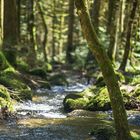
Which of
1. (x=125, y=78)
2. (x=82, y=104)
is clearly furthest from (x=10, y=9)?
(x=82, y=104)

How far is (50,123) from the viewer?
11.9 meters

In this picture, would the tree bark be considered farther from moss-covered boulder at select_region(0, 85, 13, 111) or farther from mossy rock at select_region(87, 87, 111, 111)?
mossy rock at select_region(87, 87, 111, 111)

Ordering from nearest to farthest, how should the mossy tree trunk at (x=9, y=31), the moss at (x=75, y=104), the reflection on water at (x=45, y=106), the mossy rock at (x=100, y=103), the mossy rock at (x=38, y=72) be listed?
the reflection on water at (x=45, y=106), the mossy rock at (x=100, y=103), the moss at (x=75, y=104), the mossy tree trunk at (x=9, y=31), the mossy rock at (x=38, y=72)

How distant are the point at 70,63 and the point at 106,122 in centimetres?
2496

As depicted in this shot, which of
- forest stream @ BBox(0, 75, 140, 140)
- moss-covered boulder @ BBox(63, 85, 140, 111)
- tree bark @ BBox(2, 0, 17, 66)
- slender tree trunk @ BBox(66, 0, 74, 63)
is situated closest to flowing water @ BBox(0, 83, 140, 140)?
forest stream @ BBox(0, 75, 140, 140)

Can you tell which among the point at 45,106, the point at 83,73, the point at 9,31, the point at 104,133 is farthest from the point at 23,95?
the point at 83,73

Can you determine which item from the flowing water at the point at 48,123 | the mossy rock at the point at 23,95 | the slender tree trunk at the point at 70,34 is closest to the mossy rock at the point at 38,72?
the mossy rock at the point at 23,95

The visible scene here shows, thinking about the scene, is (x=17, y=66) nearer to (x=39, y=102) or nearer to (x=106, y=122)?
(x=39, y=102)

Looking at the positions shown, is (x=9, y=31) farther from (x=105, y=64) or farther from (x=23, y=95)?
(x=105, y=64)

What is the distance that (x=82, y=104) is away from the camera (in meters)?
14.2

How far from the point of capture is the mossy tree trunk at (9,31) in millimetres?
21219

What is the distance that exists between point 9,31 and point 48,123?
1051 cm

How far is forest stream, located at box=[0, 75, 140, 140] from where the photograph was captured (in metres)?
10.3

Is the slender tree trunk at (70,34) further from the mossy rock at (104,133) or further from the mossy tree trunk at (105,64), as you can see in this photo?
the mossy tree trunk at (105,64)
